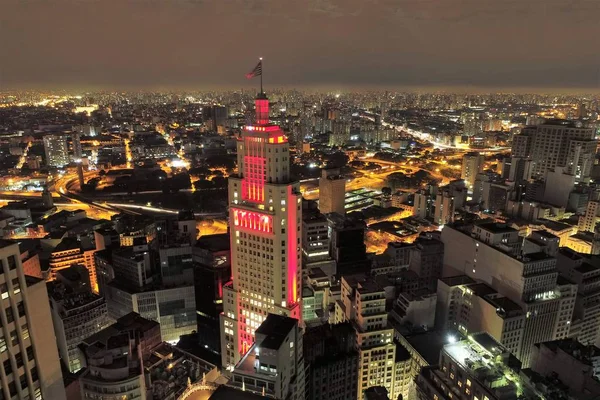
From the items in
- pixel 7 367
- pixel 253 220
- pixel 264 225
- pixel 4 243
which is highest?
pixel 4 243

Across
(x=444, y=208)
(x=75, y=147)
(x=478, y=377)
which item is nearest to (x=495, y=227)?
(x=478, y=377)

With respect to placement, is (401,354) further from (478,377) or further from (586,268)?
(586,268)

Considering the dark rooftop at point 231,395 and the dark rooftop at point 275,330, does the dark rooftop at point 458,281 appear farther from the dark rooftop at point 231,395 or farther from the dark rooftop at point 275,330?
the dark rooftop at point 231,395

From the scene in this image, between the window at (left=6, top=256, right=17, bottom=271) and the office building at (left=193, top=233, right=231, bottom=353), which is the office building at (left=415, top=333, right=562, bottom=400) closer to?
the office building at (left=193, top=233, right=231, bottom=353)

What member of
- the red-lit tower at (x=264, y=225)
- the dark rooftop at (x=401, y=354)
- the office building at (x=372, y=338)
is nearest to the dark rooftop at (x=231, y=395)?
the red-lit tower at (x=264, y=225)

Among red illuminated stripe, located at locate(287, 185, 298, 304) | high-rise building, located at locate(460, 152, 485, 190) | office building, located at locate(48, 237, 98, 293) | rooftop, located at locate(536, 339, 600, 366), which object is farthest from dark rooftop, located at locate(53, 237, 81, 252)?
high-rise building, located at locate(460, 152, 485, 190)

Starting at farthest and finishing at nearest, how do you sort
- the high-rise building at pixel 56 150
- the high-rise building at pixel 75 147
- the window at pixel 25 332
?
the high-rise building at pixel 75 147 < the high-rise building at pixel 56 150 < the window at pixel 25 332
